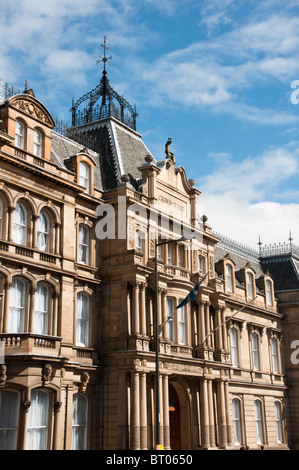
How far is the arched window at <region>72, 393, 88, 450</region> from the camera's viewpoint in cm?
3365

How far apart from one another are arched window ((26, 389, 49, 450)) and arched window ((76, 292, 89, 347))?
5166 mm

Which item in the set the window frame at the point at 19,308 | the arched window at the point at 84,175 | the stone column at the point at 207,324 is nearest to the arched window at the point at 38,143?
the arched window at the point at 84,175

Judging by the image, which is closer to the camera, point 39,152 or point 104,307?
point 39,152

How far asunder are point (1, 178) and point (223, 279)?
2458 cm

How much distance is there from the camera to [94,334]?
3603 centimetres

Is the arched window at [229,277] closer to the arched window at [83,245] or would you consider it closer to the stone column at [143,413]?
the arched window at [83,245]

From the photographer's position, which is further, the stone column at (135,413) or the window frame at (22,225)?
the stone column at (135,413)

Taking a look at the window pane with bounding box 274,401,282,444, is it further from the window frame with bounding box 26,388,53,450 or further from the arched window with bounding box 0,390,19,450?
the arched window with bounding box 0,390,19,450

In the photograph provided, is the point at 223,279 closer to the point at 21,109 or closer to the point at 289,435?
the point at 289,435

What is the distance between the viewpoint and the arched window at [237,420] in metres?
47.7

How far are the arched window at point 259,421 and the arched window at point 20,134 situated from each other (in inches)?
1163

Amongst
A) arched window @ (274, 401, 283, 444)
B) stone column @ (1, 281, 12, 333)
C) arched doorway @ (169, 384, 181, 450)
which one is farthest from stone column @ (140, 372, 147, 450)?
arched window @ (274, 401, 283, 444)

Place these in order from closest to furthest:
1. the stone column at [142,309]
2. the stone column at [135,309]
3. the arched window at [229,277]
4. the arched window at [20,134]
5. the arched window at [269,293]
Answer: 1. the arched window at [20,134]
2. the stone column at [135,309]
3. the stone column at [142,309]
4. the arched window at [229,277]
5. the arched window at [269,293]

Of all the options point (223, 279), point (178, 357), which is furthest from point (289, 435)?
point (178, 357)
